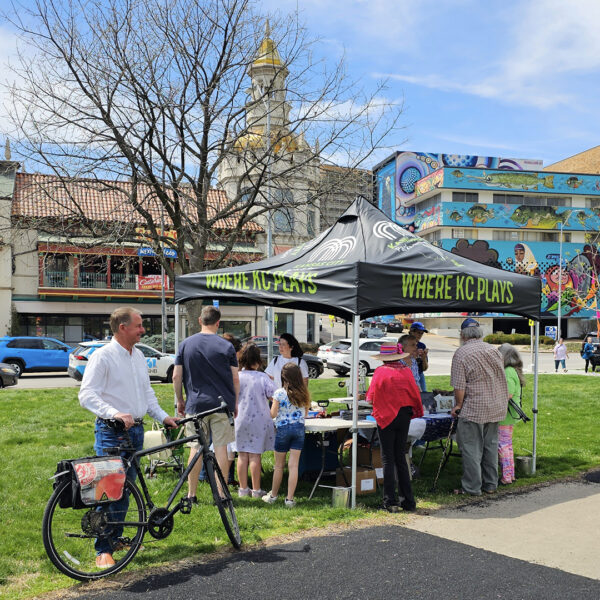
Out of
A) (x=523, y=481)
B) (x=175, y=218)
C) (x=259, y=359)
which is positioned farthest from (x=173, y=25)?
(x=523, y=481)

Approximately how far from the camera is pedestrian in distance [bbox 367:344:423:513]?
6.74 m

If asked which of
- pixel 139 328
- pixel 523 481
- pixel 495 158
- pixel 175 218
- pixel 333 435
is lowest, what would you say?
pixel 523 481

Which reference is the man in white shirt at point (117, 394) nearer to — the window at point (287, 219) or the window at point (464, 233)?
the window at point (287, 219)

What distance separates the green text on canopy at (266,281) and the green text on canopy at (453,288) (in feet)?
3.50

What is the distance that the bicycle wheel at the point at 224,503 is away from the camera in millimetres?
5312

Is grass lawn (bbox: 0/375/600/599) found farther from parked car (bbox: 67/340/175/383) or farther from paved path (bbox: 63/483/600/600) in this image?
parked car (bbox: 67/340/175/383)

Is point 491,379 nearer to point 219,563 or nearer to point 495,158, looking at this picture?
point 219,563

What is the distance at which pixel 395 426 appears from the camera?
6.80m

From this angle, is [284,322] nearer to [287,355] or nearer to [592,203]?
[287,355]

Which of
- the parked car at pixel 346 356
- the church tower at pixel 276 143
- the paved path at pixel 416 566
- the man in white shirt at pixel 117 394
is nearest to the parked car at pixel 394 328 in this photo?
the parked car at pixel 346 356

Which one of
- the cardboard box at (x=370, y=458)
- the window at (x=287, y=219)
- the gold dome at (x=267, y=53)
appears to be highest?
the gold dome at (x=267, y=53)

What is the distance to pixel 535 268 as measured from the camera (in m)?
76.4

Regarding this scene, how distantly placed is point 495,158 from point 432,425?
92.1 meters

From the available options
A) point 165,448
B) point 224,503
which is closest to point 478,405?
point 224,503
